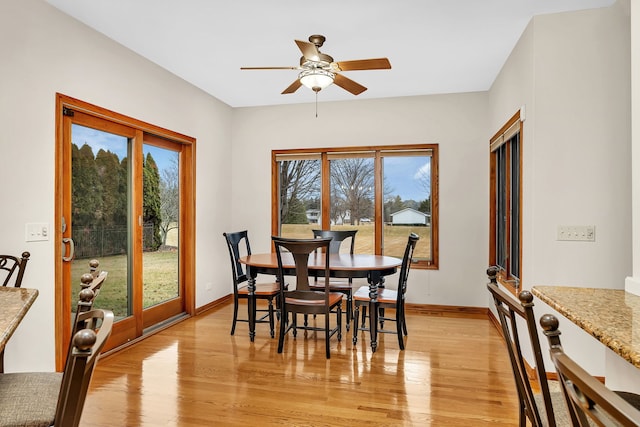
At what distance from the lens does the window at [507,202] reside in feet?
11.7

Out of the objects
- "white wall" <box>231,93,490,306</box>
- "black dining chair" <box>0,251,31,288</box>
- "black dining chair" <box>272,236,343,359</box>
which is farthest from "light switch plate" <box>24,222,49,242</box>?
"white wall" <box>231,93,490,306</box>

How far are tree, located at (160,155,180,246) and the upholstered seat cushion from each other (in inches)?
112

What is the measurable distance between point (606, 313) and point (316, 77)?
2.27 m

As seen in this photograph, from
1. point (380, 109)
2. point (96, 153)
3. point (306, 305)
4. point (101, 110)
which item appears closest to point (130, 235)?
point (96, 153)

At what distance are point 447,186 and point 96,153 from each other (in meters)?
3.76

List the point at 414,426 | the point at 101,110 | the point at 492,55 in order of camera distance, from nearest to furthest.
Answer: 1. the point at 414,426
2. the point at 101,110
3. the point at 492,55

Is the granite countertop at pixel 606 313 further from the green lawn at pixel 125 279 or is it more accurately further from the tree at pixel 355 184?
the tree at pixel 355 184

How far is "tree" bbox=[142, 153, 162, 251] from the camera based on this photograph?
13.4 ft

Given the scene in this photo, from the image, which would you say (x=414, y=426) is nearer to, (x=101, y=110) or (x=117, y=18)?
(x=101, y=110)

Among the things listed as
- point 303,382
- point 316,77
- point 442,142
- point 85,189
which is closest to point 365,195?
point 442,142

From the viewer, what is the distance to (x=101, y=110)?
330cm

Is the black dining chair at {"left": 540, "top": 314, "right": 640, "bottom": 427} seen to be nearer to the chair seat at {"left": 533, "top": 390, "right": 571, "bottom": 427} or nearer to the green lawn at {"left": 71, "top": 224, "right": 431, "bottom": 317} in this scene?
the chair seat at {"left": 533, "top": 390, "right": 571, "bottom": 427}

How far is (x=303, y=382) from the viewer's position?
2910mm

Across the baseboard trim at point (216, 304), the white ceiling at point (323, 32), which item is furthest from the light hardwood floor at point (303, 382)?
the white ceiling at point (323, 32)
